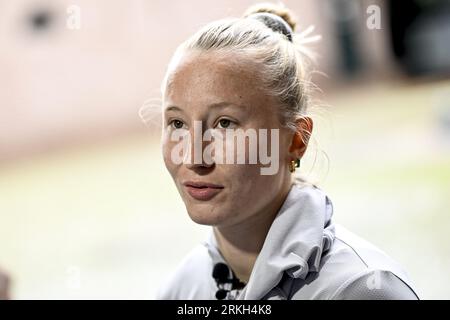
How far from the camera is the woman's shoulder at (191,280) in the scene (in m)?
1.35

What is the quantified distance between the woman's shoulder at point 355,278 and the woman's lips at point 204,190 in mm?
206

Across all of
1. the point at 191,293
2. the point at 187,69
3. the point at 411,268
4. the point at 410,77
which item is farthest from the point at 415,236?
the point at 410,77

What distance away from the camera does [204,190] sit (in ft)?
3.85

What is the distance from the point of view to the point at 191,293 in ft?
4.45

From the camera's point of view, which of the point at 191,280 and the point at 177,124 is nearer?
the point at 177,124

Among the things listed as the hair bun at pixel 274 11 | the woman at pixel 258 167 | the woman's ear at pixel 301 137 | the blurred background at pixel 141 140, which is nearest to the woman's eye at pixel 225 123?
the woman at pixel 258 167

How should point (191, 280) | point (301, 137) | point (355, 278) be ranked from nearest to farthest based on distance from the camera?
point (355, 278) < point (301, 137) < point (191, 280)

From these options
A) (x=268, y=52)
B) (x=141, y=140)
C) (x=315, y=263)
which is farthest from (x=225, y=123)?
(x=141, y=140)

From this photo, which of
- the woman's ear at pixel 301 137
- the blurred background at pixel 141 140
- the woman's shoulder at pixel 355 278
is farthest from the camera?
the blurred background at pixel 141 140

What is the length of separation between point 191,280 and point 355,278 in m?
0.37

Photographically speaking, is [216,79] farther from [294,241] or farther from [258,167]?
[294,241]

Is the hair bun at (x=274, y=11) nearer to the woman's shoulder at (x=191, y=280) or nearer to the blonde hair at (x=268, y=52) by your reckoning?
the blonde hair at (x=268, y=52)

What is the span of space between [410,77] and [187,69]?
4199 mm
